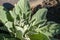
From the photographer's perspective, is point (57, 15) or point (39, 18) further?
point (57, 15)

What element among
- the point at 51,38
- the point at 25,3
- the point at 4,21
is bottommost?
the point at 51,38

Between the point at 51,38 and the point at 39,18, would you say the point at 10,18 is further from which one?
the point at 51,38

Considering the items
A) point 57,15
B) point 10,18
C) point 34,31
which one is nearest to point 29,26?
point 34,31

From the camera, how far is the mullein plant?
2.99 m

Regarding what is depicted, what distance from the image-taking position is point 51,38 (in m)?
3.10

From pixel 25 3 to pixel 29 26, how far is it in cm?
32

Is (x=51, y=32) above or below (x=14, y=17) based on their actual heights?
below

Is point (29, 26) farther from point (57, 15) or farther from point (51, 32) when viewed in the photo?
point (57, 15)

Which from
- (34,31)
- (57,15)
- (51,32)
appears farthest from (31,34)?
(57,15)

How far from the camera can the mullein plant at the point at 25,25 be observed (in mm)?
2992

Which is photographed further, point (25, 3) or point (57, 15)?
point (57, 15)

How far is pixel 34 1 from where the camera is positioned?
152 inches

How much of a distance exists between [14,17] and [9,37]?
11.2 inches

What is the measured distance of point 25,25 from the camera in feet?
9.82
